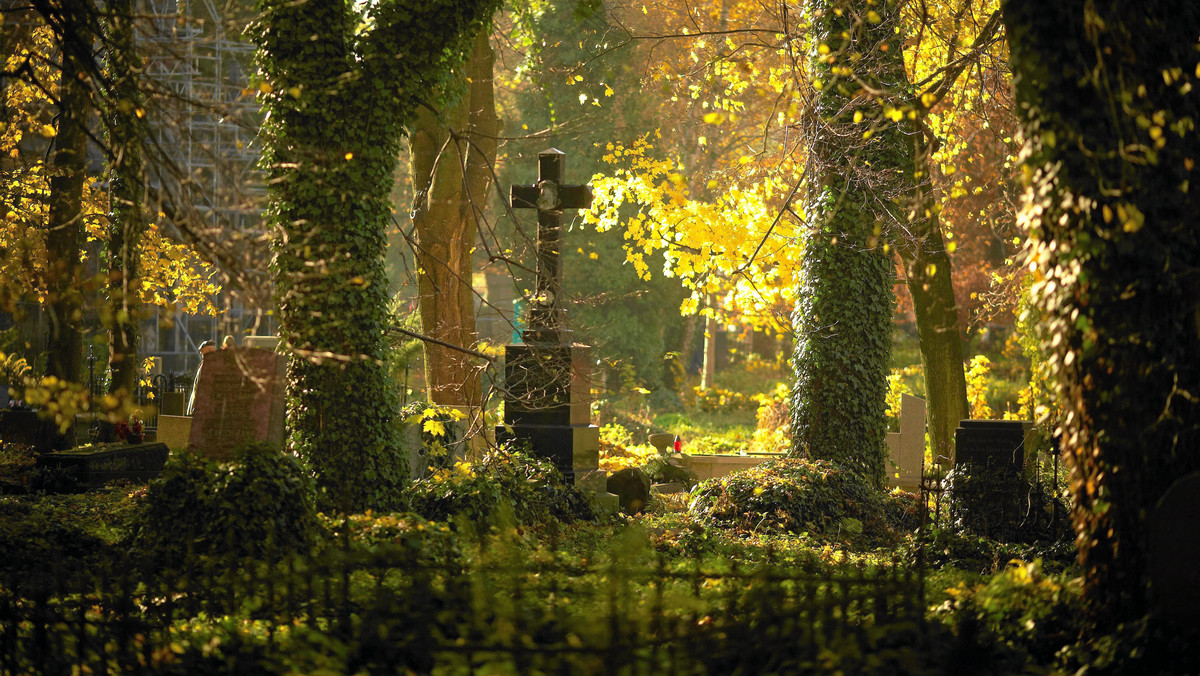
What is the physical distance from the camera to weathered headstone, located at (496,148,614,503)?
1208cm

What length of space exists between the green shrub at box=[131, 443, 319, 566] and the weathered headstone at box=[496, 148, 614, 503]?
15.7 ft

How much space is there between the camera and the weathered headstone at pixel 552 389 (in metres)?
12.1

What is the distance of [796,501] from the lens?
11.0 m

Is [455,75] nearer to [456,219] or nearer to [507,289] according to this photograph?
[456,219]

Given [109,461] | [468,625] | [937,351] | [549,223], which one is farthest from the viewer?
[937,351]

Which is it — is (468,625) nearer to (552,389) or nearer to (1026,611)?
(1026,611)

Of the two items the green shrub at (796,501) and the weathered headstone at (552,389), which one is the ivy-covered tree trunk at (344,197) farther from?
the green shrub at (796,501)

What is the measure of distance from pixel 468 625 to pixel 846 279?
28.1 feet

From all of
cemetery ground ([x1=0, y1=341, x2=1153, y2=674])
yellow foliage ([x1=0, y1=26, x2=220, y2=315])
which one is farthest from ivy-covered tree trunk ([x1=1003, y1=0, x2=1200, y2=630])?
yellow foliage ([x1=0, y1=26, x2=220, y2=315])

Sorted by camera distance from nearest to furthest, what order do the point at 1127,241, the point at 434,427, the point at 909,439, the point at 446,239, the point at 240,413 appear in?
the point at 1127,241 < the point at 240,413 < the point at 434,427 < the point at 909,439 < the point at 446,239

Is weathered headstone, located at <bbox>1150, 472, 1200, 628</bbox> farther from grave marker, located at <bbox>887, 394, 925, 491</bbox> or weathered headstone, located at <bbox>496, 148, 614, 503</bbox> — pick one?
grave marker, located at <bbox>887, 394, 925, 491</bbox>

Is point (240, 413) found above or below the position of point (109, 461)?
above

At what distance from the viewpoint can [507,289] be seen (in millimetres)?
44938

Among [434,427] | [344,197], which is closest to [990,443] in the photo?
[434,427]
